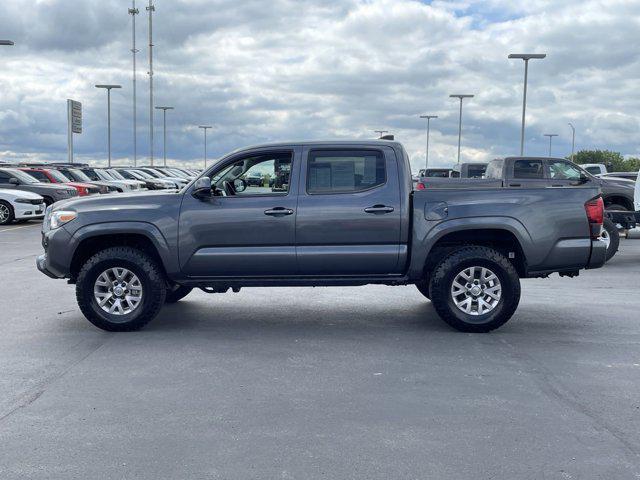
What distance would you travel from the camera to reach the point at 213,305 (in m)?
9.36

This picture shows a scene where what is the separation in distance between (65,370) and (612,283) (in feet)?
27.5

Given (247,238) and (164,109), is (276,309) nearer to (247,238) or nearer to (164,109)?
(247,238)

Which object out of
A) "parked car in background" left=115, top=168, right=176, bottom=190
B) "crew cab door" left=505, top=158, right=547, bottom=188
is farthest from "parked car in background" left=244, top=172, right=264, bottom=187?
"parked car in background" left=115, top=168, right=176, bottom=190

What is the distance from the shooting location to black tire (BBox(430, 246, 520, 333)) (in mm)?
7559

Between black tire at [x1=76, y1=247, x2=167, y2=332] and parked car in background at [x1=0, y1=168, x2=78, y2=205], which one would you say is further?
parked car in background at [x1=0, y1=168, x2=78, y2=205]

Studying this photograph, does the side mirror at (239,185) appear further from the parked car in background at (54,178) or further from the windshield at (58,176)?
the windshield at (58,176)

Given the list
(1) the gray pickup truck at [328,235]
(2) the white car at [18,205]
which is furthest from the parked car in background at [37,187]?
(1) the gray pickup truck at [328,235]

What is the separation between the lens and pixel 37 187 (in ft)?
81.0

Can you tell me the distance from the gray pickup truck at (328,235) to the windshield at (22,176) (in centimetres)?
1891

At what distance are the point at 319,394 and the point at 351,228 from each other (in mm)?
2489

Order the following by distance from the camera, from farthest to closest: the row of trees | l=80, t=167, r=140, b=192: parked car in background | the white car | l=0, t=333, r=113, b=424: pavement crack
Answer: the row of trees, l=80, t=167, r=140, b=192: parked car in background, the white car, l=0, t=333, r=113, b=424: pavement crack

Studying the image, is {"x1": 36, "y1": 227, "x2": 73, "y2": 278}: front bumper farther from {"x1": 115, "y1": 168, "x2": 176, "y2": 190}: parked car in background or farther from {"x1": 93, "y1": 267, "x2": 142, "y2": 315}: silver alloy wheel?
{"x1": 115, "y1": 168, "x2": 176, "y2": 190}: parked car in background

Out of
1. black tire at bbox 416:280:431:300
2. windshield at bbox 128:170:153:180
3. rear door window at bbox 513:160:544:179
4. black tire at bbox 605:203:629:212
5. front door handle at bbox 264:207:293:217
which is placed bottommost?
black tire at bbox 416:280:431:300

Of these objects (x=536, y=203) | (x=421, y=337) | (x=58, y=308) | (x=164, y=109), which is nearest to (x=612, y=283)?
(x=536, y=203)
